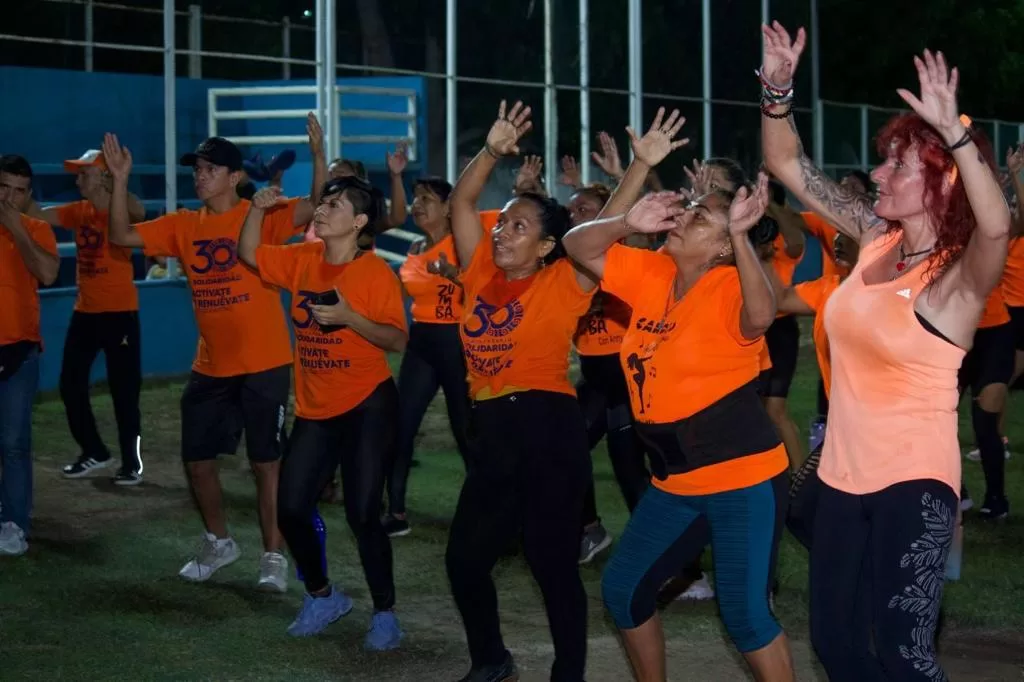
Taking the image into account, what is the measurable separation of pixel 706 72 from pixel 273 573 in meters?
19.9

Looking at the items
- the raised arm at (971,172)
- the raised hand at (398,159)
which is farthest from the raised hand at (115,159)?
the raised arm at (971,172)

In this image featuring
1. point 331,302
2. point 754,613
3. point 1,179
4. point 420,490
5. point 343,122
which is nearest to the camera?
point 754,613

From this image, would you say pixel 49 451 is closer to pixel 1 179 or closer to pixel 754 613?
pixel 1 179

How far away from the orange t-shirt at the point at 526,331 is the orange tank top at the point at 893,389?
1.44m

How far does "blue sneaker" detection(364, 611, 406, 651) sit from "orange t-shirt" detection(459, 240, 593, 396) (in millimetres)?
1291

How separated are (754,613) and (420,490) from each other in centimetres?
548

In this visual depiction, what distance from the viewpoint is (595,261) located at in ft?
18.0

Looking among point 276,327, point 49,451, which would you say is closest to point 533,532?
point 276,327

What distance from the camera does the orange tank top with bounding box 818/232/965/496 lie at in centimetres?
449

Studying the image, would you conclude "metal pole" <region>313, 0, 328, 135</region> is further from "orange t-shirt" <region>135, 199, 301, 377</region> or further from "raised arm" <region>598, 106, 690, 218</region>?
"raised arm" <region>598, 106, 690, 218</region>

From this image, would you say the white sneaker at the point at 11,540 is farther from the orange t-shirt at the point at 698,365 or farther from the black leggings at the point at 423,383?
the orange t-shirt at the point at 698,365

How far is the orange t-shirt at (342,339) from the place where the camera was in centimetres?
680

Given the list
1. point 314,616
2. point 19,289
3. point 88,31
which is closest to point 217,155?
point 19,289

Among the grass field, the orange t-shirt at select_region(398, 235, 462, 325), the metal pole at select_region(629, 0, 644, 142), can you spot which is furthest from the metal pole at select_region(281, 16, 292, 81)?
the orange t-shirt at select_region(398, 235, 462, 325)
